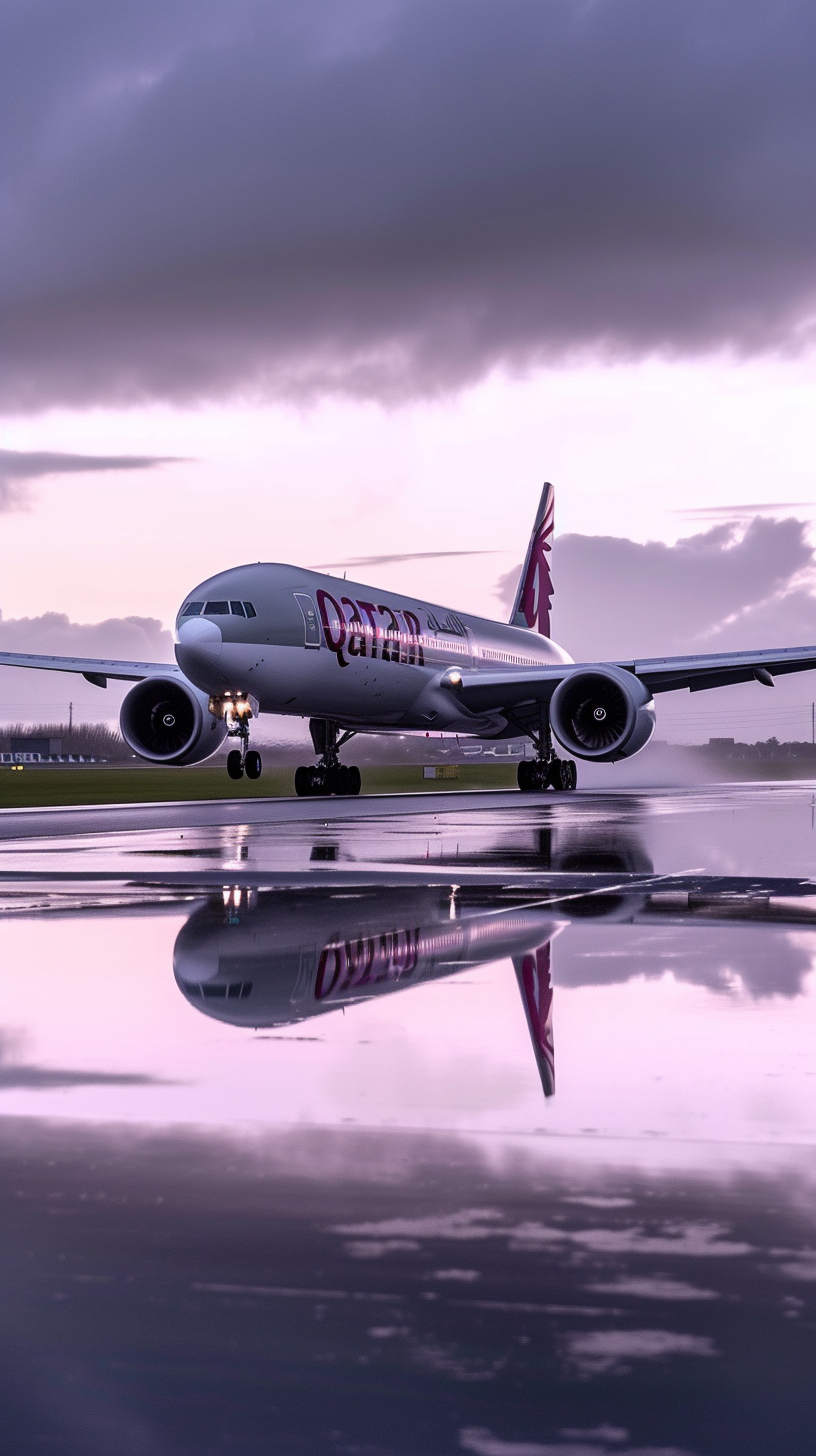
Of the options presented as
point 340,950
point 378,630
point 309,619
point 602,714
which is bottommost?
point 340,950

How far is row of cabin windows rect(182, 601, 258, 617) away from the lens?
28609 mm

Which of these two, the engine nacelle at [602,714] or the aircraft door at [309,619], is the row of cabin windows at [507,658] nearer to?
the engine nacelle at [602,714]

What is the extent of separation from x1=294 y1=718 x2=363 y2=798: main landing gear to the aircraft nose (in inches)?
310

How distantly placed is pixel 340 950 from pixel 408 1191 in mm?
4521

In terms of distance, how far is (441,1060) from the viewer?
17.2ft

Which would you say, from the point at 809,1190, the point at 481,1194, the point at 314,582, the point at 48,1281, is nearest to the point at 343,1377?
the point at 48,1281

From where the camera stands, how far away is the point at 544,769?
131 ft

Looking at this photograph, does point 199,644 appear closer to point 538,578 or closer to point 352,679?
point 352,679

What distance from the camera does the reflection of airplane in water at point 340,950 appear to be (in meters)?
6.50

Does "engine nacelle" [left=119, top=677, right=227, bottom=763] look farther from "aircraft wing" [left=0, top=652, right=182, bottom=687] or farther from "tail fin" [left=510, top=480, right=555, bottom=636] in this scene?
"tail fin" [left=510, top=480, right=555, bottom=636]

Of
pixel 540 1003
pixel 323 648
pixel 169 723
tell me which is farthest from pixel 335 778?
pixel 540 1003

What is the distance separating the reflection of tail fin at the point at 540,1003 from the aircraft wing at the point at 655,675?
2498 cm

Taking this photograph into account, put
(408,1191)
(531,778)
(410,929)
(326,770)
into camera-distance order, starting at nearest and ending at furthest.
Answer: (408,1191) < (410,929) < (326,770) < (531,778)

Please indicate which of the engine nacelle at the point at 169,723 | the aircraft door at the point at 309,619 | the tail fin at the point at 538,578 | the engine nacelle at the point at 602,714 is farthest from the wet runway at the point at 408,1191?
the tail fin at the point at 538,578
